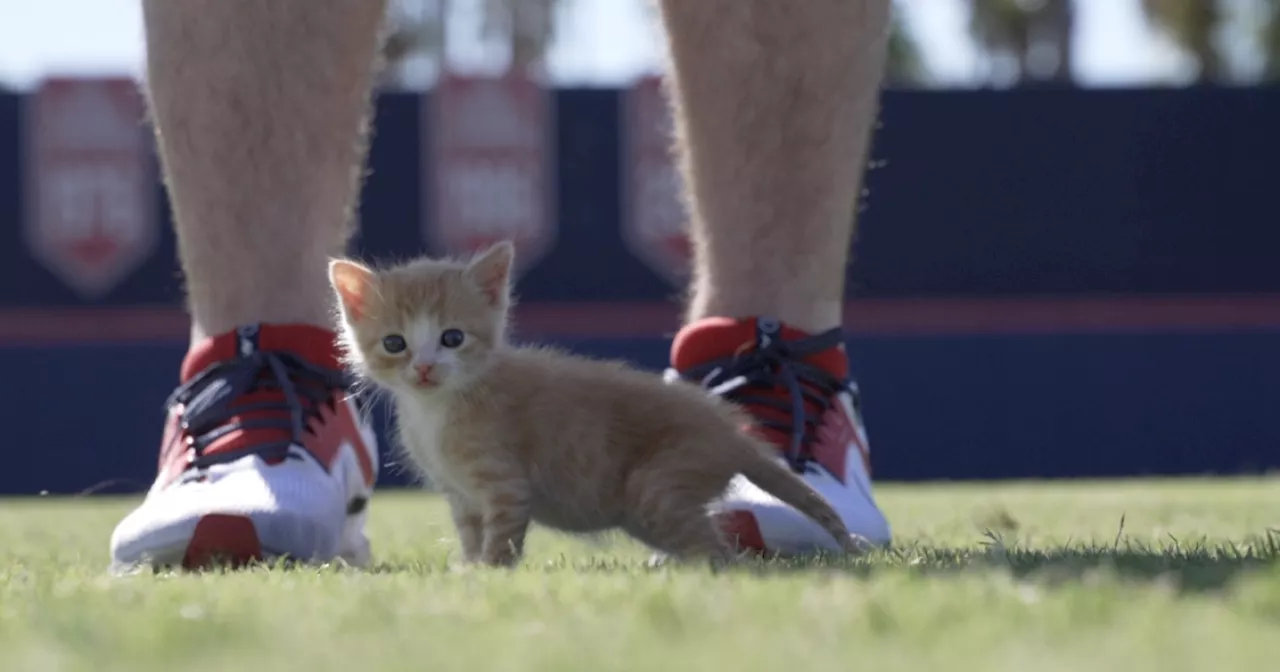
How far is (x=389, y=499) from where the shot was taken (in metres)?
4.95

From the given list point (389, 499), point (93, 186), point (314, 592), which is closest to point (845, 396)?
point (314, 592)

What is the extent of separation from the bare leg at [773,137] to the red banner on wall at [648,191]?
170 inches

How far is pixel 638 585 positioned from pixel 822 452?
74 centimetres

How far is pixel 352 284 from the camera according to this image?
6.64ft

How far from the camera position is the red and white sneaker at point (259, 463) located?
6.13 ft

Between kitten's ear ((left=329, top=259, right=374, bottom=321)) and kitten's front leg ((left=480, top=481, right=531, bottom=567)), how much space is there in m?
0.29

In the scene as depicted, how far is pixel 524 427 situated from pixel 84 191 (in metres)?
5.13

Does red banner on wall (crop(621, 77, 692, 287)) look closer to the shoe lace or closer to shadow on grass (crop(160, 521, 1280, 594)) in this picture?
the shoe lace

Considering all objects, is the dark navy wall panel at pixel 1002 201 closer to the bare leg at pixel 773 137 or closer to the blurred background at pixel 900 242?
the blurred background at pixel 900 242

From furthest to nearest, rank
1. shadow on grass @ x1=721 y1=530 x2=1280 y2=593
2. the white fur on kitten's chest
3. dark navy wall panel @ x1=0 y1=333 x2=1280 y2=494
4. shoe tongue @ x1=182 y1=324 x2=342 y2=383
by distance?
dark navy wall panel @ x1=0 y1=333 x2=1280 y2=494, shoe tongue @ x1=182 y1=324 x2=342 y2=383, the white fur on kitten's chest, shadow on grass @ x1=721 y1=530 x2=1280 y2=593

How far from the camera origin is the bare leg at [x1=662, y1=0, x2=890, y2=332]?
7.41 feet

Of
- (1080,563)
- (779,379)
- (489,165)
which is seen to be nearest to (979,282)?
(489,165)

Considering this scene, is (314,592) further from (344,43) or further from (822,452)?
(344,43)

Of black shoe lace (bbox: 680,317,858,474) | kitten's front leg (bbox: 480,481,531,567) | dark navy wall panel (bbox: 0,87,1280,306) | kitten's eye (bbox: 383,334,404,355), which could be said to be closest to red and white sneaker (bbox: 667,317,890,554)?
black shoe lace (bbox: 680,317,858,474)
